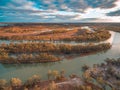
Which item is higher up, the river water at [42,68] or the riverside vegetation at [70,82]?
the riverside vegetation at [70,82]

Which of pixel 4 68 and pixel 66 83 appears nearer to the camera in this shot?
pixel 66 83

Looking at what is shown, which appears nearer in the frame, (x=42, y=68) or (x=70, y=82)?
(x=70, y=82)

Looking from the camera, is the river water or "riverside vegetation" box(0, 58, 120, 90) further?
the river water

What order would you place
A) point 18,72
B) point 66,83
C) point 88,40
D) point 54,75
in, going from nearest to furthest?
1. point 66,83
2. point 54,75
3. point 18,72
4. point 88,40

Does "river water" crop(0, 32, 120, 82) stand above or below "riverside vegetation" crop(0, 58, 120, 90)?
below

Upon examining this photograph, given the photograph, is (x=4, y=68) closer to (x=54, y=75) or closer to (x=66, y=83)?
(x=54, y=75)

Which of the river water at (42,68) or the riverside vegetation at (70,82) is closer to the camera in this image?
the riverside vegetation at (70,82)

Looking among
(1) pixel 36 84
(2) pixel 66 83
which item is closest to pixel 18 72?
(1) pixel 36 84

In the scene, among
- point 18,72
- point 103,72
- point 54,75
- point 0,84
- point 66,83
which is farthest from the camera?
point 18,72

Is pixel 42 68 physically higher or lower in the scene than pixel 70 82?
lower

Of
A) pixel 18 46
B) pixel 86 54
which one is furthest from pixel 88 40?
pixel 18 46
